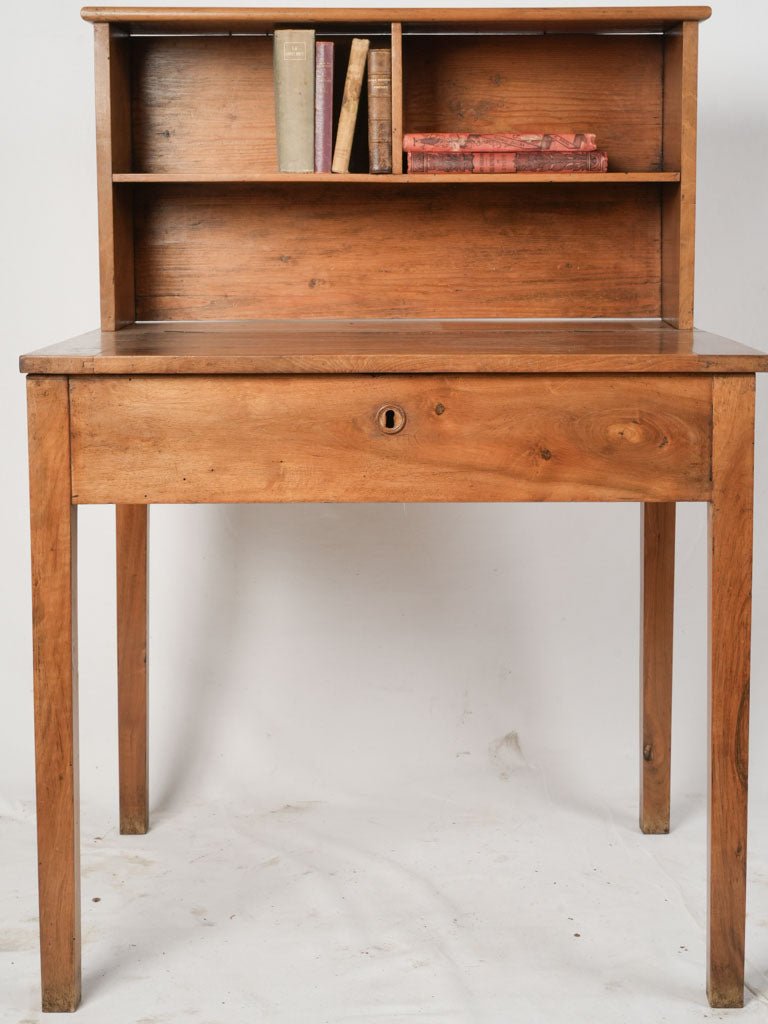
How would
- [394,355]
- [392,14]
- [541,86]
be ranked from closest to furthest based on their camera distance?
[394,355]
[392,14]
[541,86]

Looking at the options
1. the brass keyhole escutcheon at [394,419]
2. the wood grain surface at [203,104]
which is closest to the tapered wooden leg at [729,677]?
the brass keyhole escutcheon at [394,419]

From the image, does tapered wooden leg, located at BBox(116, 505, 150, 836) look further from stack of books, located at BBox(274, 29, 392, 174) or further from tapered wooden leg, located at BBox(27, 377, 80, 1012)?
stack of books, located at BBox(274, 29, 392, 174)

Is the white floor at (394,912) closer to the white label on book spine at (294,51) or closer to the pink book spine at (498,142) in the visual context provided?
→ the pink book spine at (498,142)

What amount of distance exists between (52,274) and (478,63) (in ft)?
3.17

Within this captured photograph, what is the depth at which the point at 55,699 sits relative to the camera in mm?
1863

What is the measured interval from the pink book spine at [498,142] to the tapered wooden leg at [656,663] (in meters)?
0.66

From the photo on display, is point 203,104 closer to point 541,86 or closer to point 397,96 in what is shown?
point 397,96

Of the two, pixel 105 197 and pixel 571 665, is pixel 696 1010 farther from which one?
pixel 105 197

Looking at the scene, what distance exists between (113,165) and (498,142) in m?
0.65

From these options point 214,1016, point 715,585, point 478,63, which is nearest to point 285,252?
point 478,63

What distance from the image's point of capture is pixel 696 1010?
75.2 inches

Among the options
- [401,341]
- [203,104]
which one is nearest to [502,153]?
[401,341]

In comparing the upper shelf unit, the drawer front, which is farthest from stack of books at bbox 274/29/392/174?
the drawer front

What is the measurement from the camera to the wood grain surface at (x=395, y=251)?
244cm
